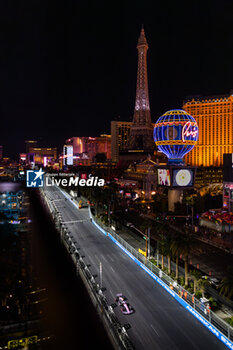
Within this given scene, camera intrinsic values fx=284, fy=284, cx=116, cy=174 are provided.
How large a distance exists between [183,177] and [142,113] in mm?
85839

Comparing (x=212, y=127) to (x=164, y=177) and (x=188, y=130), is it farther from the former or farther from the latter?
(x=164, y=177)

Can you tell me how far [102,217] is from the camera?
53.8 m

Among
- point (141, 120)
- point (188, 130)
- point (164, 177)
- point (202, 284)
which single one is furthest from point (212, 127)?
point (202, 284)

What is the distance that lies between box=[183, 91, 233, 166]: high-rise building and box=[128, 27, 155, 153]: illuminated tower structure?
1986 centimetres

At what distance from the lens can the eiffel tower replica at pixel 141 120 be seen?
421 ft

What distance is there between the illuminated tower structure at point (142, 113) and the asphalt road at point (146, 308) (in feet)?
348

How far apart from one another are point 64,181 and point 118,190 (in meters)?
50.7

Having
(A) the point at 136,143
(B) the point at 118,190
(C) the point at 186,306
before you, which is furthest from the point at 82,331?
(A) the point at 136,143

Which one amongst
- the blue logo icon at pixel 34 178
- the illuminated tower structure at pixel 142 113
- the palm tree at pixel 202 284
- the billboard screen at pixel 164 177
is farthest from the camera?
the illuminated tower structure at pixel 142 113

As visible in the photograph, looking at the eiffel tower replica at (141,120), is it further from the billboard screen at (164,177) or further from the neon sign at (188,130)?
the billboard screen at (164,177)

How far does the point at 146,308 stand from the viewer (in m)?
23.0

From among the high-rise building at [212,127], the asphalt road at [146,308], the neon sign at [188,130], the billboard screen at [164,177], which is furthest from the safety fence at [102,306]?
the high-rise building at [212,127]

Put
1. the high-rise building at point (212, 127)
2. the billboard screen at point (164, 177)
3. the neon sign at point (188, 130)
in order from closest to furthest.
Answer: the neon sign at point (188, 130) → the billboard screen at point (164, 177) → the high-rise building at point (212, 127)

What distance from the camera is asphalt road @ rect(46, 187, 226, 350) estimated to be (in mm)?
18953
